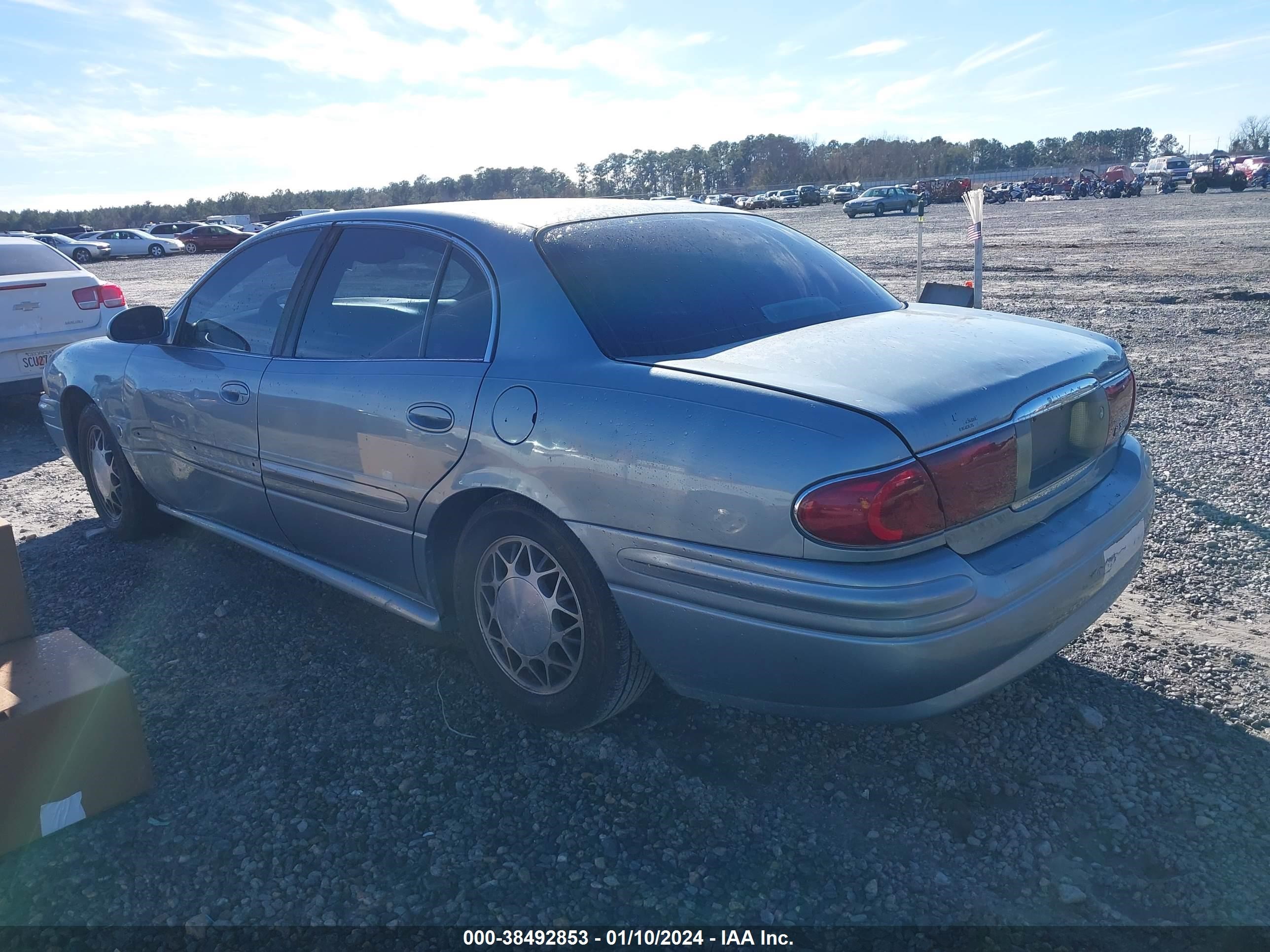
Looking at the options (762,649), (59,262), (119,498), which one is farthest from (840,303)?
(59,262)

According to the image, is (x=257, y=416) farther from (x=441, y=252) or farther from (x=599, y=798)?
(x=599, y=798)

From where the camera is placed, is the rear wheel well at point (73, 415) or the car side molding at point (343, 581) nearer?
the car side molding at point (343, 581)

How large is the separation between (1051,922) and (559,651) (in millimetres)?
1437

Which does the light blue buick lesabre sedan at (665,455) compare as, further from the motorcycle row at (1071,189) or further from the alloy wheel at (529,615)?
the motorcycle row at (1071,189)

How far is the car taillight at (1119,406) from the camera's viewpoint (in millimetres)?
2865

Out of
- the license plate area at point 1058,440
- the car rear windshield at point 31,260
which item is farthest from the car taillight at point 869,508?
the car rear windshield at point 31,260

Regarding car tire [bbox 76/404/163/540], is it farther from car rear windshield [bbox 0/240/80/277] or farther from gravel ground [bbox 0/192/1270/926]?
car rear windshield [bbox 0/240/80/277]

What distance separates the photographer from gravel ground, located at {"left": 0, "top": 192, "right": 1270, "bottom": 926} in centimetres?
228

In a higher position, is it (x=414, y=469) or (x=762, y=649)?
(x=414, y=469)

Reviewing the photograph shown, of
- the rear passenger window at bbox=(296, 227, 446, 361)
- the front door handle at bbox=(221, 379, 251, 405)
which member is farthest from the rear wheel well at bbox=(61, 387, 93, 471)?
the rear passenger window at bbox=(296, 227, 446, 361)

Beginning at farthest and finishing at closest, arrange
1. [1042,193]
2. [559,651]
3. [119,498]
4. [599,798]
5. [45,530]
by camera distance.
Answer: [1042,193], [45,530], [119,498], [559,651], [599,798]

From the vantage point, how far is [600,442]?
98.6 inches

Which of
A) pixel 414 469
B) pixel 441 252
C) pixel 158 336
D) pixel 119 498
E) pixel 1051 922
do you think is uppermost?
pixel 441 252

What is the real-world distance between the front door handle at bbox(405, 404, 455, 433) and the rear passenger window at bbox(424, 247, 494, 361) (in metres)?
0.17
